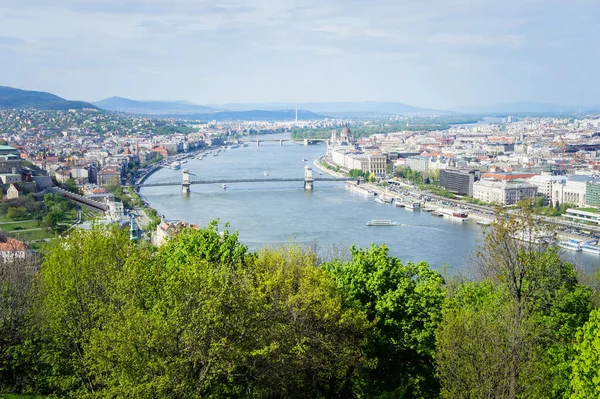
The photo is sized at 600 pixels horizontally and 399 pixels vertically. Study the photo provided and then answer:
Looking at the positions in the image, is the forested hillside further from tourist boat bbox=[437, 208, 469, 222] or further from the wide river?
tourist boat bbox=[437, 208, 469, 222]

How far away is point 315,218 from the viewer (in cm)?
1429

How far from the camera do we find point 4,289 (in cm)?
362

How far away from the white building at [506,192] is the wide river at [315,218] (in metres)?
2.43

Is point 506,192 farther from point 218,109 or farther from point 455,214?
point 218,109

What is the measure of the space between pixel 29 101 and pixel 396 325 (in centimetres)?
5405

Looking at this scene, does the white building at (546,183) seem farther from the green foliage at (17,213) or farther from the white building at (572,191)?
the green foliage at (17,213)

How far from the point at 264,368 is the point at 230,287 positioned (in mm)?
386

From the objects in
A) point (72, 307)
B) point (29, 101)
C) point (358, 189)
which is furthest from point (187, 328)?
point (29, 101)

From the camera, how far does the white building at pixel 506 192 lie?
17.3 m

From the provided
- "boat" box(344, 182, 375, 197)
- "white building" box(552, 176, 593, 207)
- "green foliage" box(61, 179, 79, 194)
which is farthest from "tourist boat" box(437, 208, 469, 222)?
"green foliage" box(61, 179, 79, 194)

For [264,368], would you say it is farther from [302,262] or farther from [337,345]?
[302,262]

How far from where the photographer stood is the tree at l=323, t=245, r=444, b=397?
148 inches

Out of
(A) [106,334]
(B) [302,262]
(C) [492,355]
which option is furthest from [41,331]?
(C) [492,355]

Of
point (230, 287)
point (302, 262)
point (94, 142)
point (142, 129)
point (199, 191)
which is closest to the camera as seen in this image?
point (230, 287)
